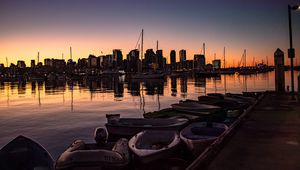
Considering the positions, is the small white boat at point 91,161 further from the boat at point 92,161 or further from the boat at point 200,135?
the boat at point 200,135

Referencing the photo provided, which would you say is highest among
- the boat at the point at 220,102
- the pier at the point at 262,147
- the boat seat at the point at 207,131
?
the boat at the point at 220,102

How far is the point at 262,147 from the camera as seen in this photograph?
29.7 feet

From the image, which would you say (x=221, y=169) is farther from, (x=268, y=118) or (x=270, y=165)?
(x=268, y=118)

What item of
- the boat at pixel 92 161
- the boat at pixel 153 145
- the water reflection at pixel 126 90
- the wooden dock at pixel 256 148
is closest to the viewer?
the wooden dock at pixel 256 148

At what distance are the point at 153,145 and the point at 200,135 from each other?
98.2 inches

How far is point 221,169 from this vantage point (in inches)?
275

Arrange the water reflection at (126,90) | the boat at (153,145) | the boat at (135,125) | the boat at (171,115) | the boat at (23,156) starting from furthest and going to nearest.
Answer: the water reflection at (126,90) → the boat at (171,115) → the boat at (135,125) → the boat at (153,145) → the boat at (23,156)

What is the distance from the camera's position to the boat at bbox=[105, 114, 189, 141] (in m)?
17.3

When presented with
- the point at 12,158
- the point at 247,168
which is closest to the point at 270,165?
the point at 247,168

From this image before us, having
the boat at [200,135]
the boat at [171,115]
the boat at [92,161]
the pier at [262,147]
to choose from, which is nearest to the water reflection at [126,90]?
the boat at [171,115]

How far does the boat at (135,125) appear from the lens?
1729 centimetres

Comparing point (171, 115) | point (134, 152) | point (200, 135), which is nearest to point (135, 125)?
point (171, 115)

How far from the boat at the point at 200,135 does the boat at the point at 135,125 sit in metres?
3.28

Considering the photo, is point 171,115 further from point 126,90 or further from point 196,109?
point 126,90
